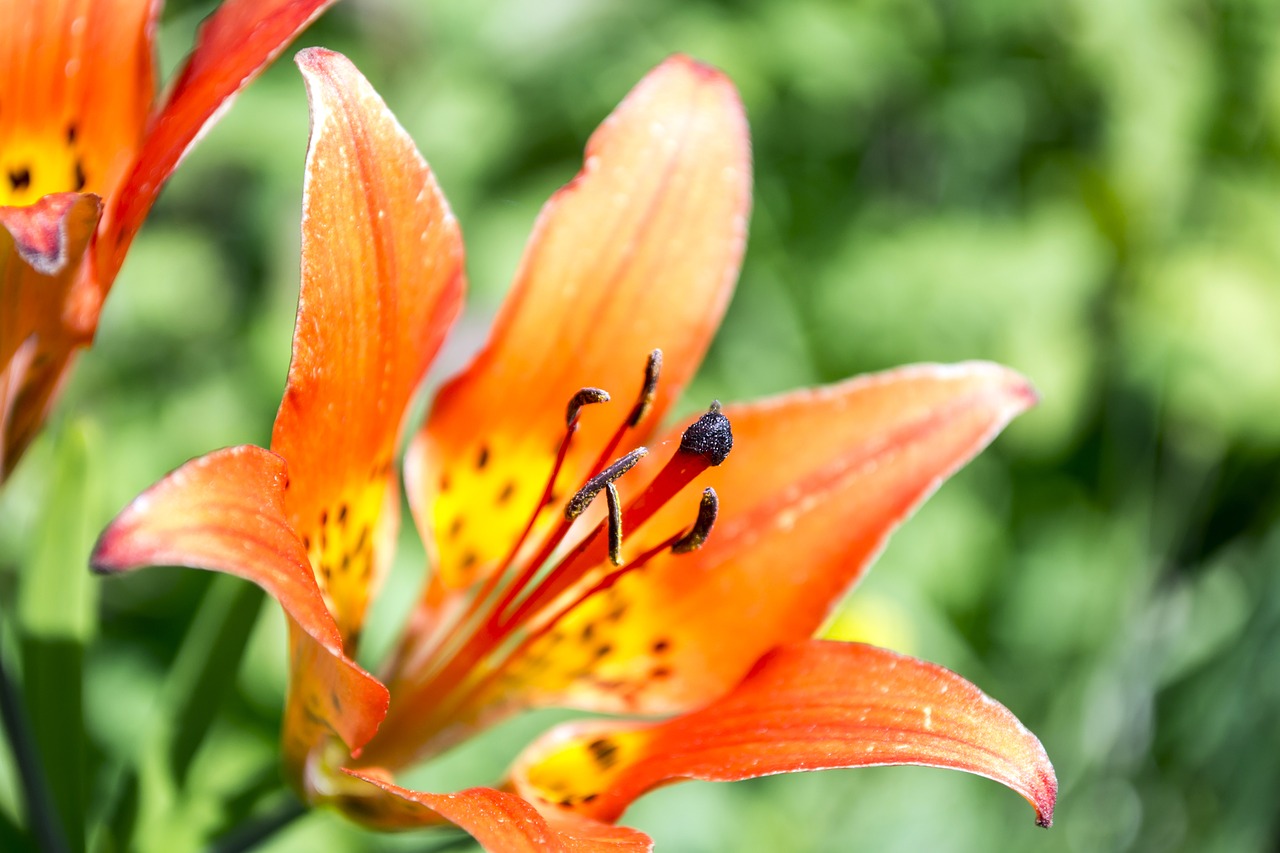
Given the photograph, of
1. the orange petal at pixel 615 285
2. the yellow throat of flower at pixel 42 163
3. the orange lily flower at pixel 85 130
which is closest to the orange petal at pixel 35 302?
the orange lily flower at pixel 85 130

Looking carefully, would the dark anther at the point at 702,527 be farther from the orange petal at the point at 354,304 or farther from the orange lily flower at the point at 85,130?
the orange lily flower at the point at 85,130

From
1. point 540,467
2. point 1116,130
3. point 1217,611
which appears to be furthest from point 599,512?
point 1116,130

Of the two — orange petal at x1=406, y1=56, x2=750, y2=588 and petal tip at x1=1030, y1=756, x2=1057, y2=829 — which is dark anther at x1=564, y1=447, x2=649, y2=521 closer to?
orange petal at x1=406, y1=56, x2=750, y2=588

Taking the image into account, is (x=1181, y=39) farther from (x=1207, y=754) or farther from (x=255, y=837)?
(x=255, y=837)

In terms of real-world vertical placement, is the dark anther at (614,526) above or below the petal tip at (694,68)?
below

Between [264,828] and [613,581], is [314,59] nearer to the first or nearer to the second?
[613,581]

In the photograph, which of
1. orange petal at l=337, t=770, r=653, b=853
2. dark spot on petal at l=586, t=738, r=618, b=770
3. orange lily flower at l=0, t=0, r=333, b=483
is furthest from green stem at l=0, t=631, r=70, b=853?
dark spot on petal at l=586, t=738, r=618, b=770
